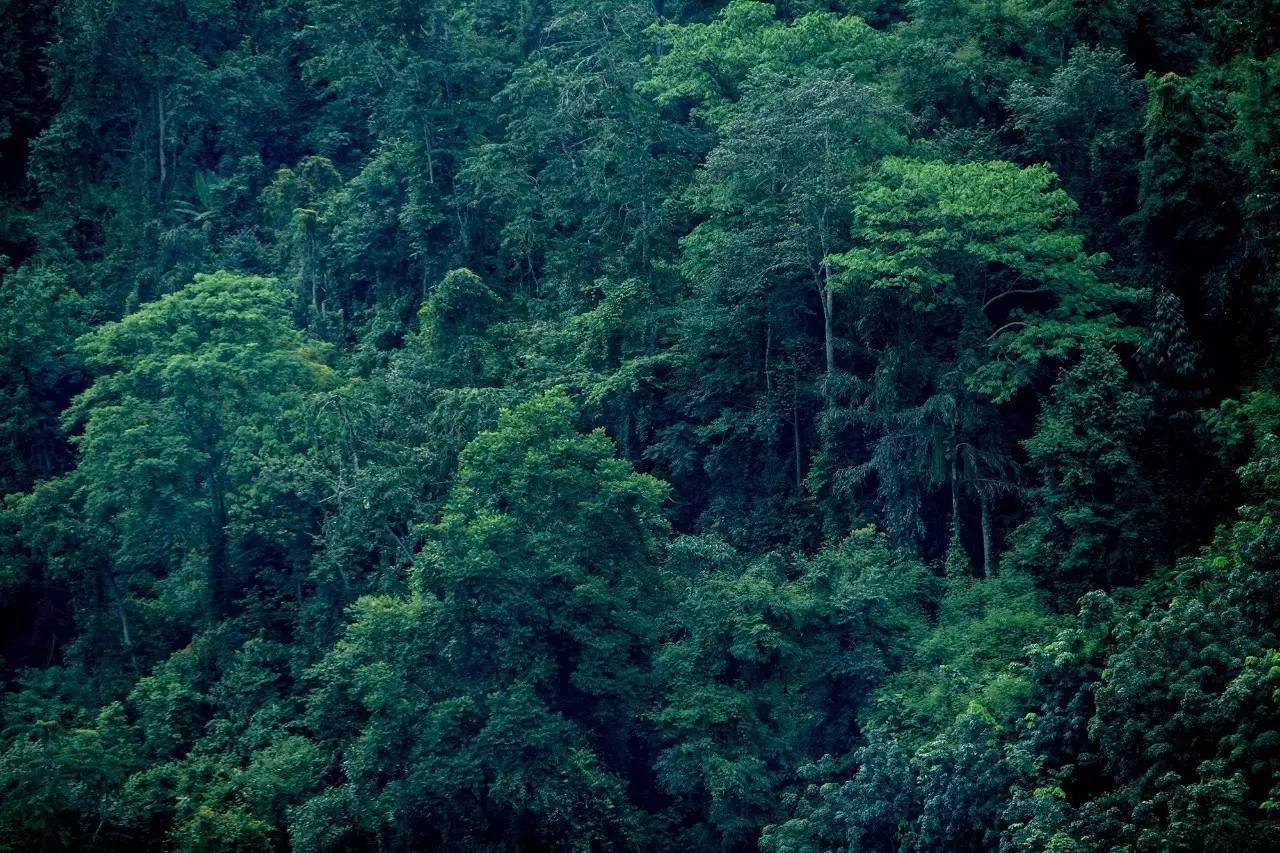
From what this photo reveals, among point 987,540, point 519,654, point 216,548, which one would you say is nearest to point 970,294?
point 987,540

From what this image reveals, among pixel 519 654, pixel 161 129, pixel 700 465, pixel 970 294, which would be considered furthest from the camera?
pixel 161 129

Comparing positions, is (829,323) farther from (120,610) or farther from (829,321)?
(120,610)

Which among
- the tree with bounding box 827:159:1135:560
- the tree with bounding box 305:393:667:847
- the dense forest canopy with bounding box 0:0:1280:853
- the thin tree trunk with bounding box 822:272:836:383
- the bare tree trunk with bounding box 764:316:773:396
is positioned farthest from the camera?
the bare tree trunk with bounding box 764:316:773:396

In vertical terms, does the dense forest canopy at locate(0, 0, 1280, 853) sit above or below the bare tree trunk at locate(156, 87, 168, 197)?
below

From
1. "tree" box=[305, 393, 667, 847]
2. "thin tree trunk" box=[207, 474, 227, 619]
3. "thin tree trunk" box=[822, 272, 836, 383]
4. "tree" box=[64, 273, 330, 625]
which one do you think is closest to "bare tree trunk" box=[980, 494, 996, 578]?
"thin tree trunk" box=[822, 272, 836, 383]

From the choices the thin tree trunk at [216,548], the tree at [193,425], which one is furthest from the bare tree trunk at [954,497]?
the thin tree trunk at [216,548]

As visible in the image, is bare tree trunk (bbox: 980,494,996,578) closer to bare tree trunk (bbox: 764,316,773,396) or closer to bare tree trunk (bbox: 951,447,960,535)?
bare tree trunk (bbox: 951,447,960,535)

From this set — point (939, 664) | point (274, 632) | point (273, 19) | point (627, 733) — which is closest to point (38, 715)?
point (274, 632)

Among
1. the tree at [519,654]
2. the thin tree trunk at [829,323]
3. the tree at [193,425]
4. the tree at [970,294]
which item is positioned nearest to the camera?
the tree at [519,654]

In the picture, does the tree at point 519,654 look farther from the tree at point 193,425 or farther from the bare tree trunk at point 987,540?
the tree at point 193,425
